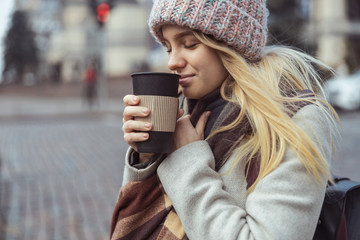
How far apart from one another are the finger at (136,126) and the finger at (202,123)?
0.22 metres

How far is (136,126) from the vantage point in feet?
4.48

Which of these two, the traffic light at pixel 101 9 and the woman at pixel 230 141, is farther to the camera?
the traffic light at pixel 101 9

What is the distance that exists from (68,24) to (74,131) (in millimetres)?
42134

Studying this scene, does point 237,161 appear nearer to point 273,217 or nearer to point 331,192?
point 273,217

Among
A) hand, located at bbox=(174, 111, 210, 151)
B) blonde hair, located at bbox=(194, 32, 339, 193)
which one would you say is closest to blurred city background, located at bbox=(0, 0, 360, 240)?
blonde hair, located at bbox=(194, 32, 339, 193)

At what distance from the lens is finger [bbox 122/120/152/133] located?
1.34m

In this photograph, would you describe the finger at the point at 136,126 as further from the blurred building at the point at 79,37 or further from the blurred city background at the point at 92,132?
the blurred building at the point at 79,37

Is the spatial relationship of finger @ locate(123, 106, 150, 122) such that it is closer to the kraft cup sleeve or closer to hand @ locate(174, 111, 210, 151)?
the kraft cup sleeve

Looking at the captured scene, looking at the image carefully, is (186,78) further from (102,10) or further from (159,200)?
(102,10)

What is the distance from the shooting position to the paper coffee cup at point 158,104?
4.40 feet

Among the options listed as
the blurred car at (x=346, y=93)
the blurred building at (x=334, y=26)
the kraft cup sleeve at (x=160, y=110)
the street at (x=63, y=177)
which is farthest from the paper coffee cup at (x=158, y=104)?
the blurred building at (x=334, y=26)

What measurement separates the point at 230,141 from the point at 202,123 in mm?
118

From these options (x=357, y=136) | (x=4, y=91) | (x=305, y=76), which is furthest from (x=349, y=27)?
(x=305, y=76)

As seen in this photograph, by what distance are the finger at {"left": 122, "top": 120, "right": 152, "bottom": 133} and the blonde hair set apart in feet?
0.81
